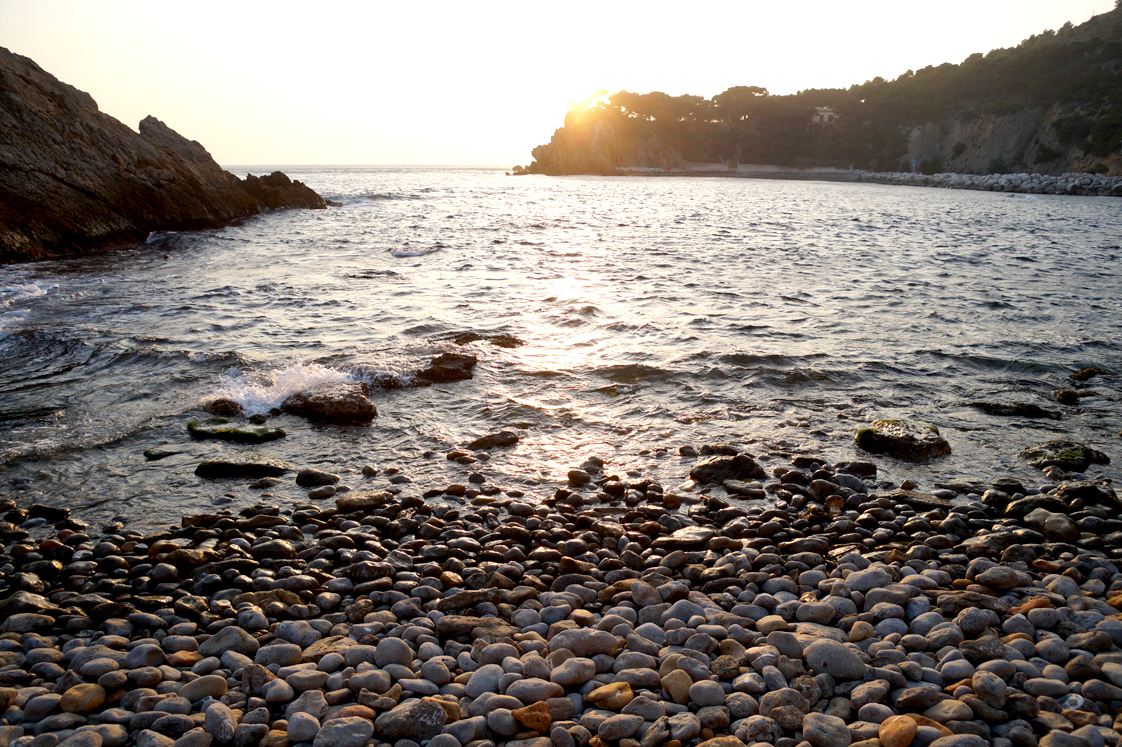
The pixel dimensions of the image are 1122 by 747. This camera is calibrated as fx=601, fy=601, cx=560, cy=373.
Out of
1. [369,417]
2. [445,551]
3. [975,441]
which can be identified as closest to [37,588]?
[445,551]

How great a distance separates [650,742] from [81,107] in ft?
94.6

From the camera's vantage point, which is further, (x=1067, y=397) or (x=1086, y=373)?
(x=1086, y=373)

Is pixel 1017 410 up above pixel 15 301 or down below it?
below

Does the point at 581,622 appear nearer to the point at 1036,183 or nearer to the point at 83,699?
the point at 83,699

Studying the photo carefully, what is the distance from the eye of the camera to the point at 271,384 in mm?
7859

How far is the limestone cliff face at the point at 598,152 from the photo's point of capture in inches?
4712

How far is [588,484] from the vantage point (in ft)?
18.0

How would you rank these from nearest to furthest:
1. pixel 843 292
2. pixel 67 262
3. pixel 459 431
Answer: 1. pixel 459 431
2. pixel 843 292
3. pixel 67 262

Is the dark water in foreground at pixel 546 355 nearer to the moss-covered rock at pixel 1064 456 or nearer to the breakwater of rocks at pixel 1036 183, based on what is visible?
the moss-covered rock at pixel 1064 456

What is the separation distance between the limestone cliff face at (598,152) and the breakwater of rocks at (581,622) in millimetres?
122439

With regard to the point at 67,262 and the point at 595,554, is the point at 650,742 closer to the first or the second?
the point at 595,554

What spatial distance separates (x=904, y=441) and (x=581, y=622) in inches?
166

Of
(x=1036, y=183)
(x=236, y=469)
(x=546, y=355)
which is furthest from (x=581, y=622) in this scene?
(x=1036, y=183)

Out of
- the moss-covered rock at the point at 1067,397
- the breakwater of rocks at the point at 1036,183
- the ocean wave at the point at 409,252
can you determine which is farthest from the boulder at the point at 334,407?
the breakwater of rocks at the point at 1036,183
